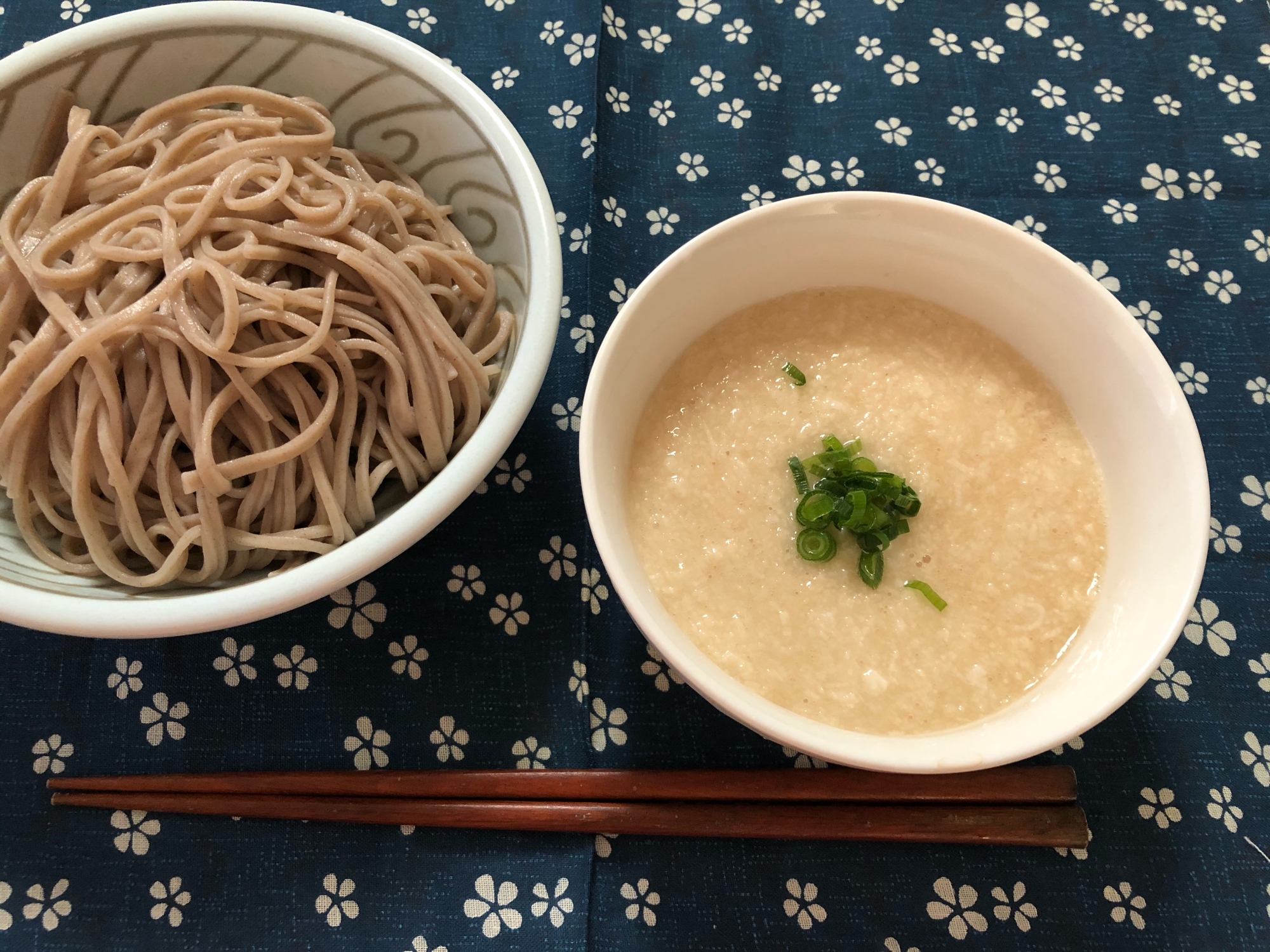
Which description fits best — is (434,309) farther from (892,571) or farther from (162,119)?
(892,571)

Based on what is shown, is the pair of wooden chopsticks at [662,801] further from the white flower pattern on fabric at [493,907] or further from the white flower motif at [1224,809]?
the white flower motif at [1224,809]

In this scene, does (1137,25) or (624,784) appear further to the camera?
(1137,25)

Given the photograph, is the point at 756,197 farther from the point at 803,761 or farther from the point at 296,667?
the point at 296,667

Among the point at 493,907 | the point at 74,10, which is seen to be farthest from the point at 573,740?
the point at 74,10

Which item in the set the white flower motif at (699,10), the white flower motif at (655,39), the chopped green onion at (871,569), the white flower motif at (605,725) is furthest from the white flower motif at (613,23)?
the white flower motif at (605,725)

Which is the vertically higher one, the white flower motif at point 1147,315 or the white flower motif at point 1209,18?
the white flower motif at point 1209,18

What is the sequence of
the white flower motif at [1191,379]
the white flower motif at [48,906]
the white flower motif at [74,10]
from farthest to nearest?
the white flower motif at [74,10]
the white flower motif at [1191,379]
the white flower motif at [48,906]
